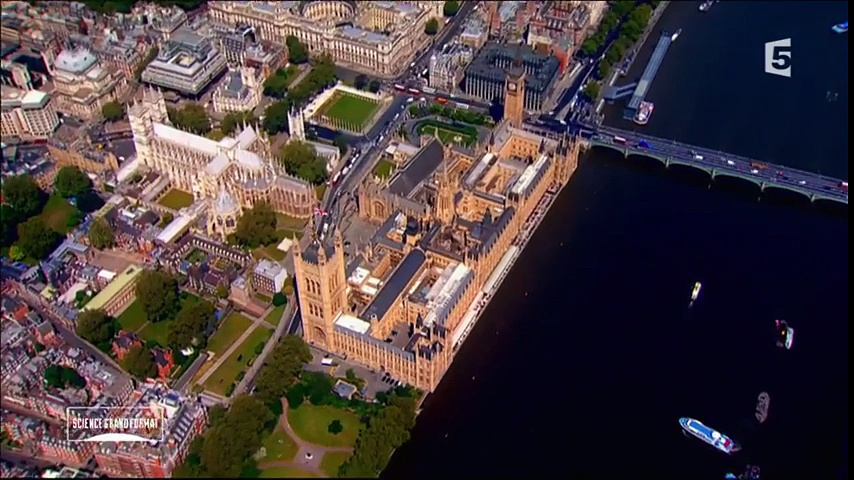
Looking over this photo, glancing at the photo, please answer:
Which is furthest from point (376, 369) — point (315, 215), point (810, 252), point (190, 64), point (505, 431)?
point (190, 64)

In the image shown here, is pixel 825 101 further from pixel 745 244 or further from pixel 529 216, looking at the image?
pixel 529 216

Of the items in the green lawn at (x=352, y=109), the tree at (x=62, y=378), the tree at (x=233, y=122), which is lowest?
the tree at (x=62, y=378)

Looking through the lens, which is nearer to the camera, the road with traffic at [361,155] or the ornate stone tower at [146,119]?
the road with traffic at [361,155]

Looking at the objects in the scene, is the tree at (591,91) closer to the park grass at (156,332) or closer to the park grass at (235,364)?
the park grass at (235,364)

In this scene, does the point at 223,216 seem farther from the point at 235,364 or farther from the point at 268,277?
the point at 235,364

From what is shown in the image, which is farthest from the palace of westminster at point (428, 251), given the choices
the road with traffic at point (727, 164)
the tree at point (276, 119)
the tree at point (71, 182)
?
the tree at point (71, 182)

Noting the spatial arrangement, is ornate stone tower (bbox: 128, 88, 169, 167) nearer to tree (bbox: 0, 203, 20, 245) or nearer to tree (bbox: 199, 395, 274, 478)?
tree (bbox: 0, 203, 20, 245)
